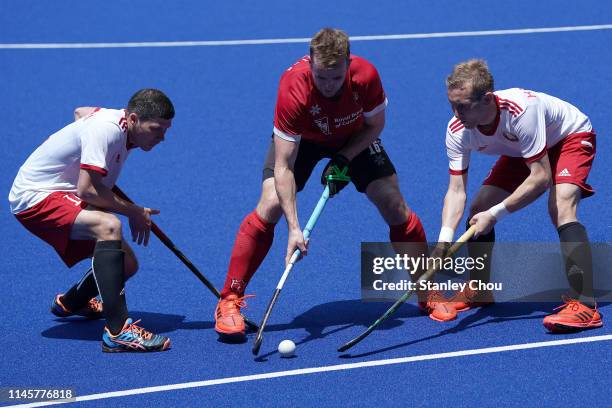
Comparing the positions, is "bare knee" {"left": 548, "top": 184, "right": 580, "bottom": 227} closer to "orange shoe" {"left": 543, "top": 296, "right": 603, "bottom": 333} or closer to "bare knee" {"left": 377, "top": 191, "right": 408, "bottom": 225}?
"orange shoe" {"left": 543, "top": 296, "right": 603, "bottom": 333}

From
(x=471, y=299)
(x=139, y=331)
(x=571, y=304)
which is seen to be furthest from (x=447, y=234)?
(x=139, y=331)

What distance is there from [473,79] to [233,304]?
5.35 ft

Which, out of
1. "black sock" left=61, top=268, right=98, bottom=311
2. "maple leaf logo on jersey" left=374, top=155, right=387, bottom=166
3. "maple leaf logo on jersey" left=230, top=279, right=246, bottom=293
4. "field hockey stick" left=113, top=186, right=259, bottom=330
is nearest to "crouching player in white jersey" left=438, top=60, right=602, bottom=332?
"maple leaf logo on jersey" left=374, top=155, right=387, bottom=166

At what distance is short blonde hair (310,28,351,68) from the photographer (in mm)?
4449

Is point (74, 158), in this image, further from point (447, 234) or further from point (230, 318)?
point (447, 234)

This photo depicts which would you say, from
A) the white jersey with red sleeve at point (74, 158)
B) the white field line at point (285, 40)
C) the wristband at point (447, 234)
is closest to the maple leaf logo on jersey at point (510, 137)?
the wristband at point (447, 234)

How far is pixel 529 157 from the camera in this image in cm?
479

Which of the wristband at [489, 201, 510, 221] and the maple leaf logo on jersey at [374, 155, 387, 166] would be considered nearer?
the wristband at [489, 201, 510, 221]

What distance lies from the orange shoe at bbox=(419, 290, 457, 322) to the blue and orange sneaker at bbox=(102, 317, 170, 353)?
4.51ft

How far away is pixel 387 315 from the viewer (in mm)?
4867

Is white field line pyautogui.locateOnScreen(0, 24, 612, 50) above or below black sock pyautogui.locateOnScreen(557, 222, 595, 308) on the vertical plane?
above

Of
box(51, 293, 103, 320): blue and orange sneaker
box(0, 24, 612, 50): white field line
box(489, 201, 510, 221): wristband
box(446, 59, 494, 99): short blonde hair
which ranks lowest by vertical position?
box(51, 293, 103, 320): blue and orange sneaker

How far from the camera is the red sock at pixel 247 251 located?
5.03m

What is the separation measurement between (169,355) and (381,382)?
1062 millimetres
